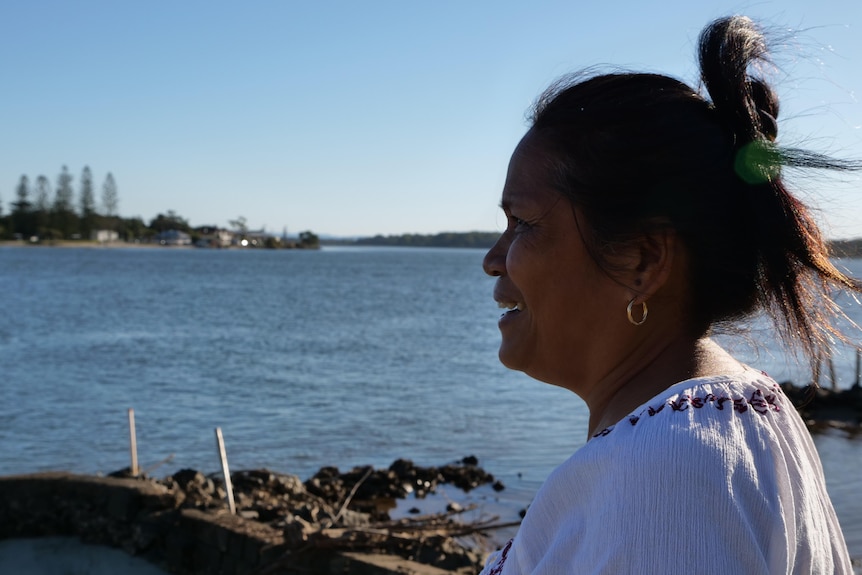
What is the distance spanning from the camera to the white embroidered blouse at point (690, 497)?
995 mm

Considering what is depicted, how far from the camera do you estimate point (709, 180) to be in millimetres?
1354

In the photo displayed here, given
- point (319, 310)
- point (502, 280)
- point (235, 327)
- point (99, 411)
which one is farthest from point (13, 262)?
point (502, 280)

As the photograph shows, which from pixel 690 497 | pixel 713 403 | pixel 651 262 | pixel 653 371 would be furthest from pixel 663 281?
pixel 690 497

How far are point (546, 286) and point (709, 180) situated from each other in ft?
1.01

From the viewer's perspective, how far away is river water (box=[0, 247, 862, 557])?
1544 cm

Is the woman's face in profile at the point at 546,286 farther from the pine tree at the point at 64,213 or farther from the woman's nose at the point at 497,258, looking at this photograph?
the pine tree at the point at 64,213

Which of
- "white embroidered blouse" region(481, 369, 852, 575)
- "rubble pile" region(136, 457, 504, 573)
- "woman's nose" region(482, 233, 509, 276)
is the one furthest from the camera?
"rubble pile" region(136, 457, 504, 573)

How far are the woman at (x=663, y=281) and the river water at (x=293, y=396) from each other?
0.31 m

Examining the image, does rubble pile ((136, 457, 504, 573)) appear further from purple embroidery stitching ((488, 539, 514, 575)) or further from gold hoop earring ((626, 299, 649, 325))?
gold hoop earring ((626, 299, 649, 325))

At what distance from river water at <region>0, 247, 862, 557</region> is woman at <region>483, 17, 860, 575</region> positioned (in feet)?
1.01

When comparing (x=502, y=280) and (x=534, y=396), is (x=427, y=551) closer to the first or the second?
(x=502, y=280)

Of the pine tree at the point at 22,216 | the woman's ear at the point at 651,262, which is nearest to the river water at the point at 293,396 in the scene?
the woman's ear at the point at 651,262

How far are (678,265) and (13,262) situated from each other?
122453 millimetres

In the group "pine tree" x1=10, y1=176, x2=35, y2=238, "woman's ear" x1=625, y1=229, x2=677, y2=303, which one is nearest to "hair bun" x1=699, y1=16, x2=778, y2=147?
"woman's ear" x1=625, y1=229, x2=677, y2=303
